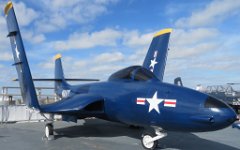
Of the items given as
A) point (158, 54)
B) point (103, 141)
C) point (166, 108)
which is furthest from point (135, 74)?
point (158, 54)

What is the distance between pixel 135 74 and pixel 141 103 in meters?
1.16

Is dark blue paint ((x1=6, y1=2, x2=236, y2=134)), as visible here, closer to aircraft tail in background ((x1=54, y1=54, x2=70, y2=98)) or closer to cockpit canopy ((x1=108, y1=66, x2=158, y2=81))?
cockpit canopy ((x1=108, y1=66, x2=158, y2=81))

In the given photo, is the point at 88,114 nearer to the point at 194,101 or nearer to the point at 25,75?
the point at 25,75

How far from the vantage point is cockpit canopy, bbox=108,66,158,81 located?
8036 mm

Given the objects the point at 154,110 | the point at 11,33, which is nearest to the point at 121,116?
the point at 154,110

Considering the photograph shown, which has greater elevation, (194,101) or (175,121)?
(194,101)

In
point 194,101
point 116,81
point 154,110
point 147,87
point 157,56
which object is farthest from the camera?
point 157,56

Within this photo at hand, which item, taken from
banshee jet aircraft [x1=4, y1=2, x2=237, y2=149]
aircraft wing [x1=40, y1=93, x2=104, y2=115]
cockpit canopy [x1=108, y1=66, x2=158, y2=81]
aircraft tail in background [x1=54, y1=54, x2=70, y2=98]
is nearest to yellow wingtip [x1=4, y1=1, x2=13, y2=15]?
banshee jet aircraft [x1=4, y1=2, x2=237, y2=149]

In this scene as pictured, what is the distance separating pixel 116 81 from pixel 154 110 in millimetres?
2185

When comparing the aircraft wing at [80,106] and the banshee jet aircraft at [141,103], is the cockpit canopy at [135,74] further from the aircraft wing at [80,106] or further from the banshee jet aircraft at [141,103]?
the aircraft wing at [80,106]

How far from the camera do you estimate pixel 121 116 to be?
26.5ft

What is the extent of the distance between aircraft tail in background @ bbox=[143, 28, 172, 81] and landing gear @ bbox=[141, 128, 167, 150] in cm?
657

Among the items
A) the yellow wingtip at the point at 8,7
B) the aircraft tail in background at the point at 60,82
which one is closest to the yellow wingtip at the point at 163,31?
the aircraft tail in background at the point at 60,82

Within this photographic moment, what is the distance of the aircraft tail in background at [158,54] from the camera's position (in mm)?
14242
